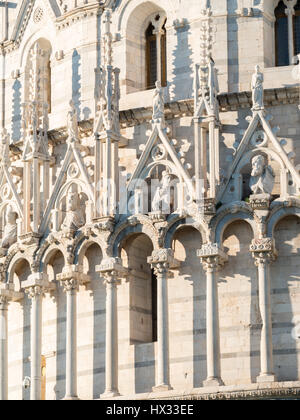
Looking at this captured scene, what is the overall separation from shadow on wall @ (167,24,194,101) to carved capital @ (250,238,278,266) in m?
3.49

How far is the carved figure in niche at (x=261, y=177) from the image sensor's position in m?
30.9

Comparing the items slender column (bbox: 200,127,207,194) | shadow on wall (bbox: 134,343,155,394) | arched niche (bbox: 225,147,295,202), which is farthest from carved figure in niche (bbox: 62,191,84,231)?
arched niche (bbox: 225,147,295,202)

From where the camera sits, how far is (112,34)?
110ft

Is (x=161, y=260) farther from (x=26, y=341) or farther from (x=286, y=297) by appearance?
(x=26, y=341)

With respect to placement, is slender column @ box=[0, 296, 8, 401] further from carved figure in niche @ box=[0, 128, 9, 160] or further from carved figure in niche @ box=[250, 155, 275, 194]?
carved figure in niche @ box=[250, 155, 275, 194]

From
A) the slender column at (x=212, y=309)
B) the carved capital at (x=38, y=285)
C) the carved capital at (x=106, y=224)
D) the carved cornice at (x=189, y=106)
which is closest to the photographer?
the slender column at (x=212, y=309)

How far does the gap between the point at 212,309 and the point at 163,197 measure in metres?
2.41

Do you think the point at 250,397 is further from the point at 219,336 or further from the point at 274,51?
the point at 274,51

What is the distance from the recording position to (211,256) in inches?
1214

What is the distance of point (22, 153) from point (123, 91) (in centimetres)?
243

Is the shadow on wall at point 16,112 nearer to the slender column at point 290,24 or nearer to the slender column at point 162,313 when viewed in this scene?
the slender column at point 162,313

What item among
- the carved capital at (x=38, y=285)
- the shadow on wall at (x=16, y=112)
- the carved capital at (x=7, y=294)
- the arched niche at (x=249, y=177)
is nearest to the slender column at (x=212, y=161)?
the arched niche at (x=249, y=177)

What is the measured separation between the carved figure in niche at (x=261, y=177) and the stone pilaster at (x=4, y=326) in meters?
5.55

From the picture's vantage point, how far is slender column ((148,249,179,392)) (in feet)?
101
